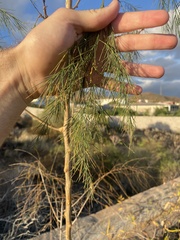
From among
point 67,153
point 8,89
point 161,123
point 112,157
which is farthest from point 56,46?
point 161,123

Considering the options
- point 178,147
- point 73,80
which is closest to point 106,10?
point 73,80

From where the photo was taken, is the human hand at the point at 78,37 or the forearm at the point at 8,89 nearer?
the human hand at the point at 78,37

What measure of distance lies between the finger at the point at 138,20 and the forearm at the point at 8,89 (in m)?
0.30

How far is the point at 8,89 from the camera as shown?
97cm

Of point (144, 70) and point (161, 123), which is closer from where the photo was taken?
point (144, 70)

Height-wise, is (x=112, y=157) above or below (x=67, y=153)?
below

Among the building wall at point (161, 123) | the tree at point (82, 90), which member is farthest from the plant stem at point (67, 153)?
the building wall at point (161, 123)

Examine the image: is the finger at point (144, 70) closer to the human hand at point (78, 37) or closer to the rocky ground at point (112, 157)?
the human hand at point (78, 37)

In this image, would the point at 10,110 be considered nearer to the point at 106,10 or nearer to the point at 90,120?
the point at 90,120

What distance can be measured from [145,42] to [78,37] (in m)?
0.17

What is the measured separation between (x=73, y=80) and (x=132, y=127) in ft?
0.60

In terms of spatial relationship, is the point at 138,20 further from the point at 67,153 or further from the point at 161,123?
the point at 161,123

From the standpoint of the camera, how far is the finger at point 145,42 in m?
0.82

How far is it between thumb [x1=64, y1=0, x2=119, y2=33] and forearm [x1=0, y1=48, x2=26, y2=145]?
0.75 feet
